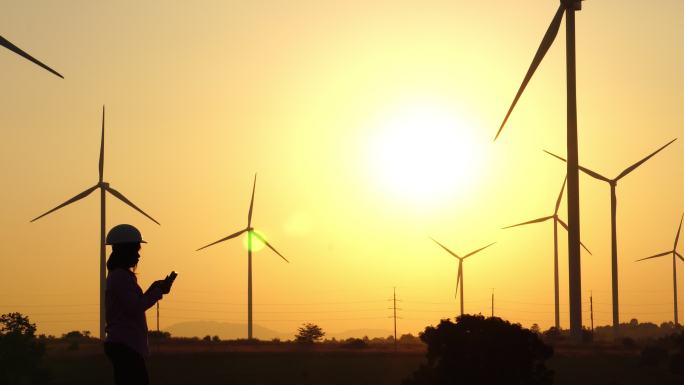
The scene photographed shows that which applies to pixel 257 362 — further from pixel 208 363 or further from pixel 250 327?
pixel 250 327

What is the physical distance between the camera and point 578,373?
128875 mm

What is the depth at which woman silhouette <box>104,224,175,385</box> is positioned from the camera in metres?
21.1

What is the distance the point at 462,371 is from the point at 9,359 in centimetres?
5008

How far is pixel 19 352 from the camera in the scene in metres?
120

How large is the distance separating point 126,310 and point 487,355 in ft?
248

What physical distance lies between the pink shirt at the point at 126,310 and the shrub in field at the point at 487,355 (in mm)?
74562

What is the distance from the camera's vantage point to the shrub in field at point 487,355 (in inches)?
3711

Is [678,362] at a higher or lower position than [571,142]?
lower

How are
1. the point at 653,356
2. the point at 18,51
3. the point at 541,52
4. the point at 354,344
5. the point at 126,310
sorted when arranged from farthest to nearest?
the point at 354,344
the point at 653,356
the point at 541,52
the point at 18,51
the point at 126,310

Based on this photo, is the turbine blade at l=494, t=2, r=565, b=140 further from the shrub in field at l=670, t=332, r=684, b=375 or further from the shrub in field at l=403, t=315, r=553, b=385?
the shrub in field at l=670, t=332, r=684, b=375

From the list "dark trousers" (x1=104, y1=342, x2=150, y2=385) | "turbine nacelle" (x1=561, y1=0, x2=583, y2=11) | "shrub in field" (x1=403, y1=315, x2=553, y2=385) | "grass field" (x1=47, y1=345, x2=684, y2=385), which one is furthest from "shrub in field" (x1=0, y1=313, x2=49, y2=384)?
"dark trousers" (x1=104, y1=342, x2=150, y2=385)

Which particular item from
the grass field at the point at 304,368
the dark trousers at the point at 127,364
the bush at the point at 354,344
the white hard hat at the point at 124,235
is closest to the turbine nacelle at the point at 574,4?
the grass field at the point at 304,368

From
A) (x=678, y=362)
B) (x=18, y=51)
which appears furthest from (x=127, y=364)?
(x=678, y=362)

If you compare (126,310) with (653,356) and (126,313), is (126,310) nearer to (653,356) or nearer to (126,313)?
(126,313)
